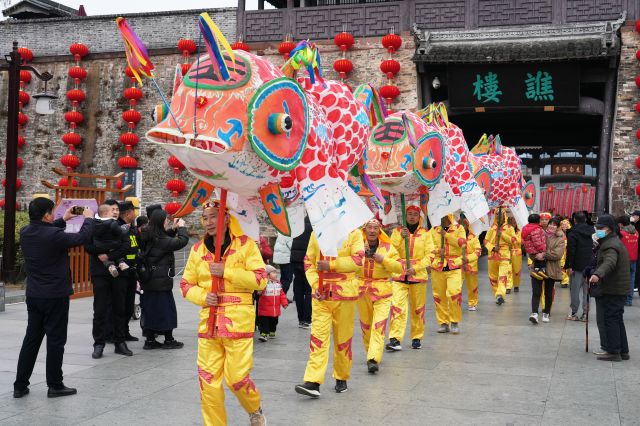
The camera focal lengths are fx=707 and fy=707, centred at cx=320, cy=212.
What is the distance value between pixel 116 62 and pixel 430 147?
42.9 ft

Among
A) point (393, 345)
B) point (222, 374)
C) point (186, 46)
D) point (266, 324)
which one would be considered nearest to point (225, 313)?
point (222, 374)

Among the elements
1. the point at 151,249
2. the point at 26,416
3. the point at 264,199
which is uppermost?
the point at 264,199

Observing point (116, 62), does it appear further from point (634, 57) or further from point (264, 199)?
point (264, 199)

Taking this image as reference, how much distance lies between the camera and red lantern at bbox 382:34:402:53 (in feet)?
54.2

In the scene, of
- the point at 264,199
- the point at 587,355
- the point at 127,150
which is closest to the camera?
the point at 264,199

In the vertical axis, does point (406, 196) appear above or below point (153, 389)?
above

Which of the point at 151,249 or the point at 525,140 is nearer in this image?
the point at 151,249

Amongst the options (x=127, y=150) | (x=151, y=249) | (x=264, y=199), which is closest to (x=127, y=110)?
(x=127, y=150)

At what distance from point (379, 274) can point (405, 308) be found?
1.09 meters

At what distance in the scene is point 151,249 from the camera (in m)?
7.36

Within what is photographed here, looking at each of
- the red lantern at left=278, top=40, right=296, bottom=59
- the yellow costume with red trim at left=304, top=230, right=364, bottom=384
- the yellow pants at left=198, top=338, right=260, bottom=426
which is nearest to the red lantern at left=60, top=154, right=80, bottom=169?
the red lantern at left=278, top=40, right=296, bottom=59

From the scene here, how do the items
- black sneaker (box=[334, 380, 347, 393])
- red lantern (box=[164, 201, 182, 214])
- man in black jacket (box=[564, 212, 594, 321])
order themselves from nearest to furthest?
1. black sneaker (box=[334, 380, 347, 393])
2. man in black jacket (box=[564, 212, 594, 321])
3. red lantern (box=[164, 201, 182, 214])

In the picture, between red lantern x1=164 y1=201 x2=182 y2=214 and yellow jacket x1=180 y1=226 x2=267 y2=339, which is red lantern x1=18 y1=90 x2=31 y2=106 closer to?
red lantern x1=164 y1=201 x2=182 y2=214

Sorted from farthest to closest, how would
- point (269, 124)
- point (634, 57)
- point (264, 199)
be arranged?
point (634, 57) < point (264, 199) < point (269, 124)
